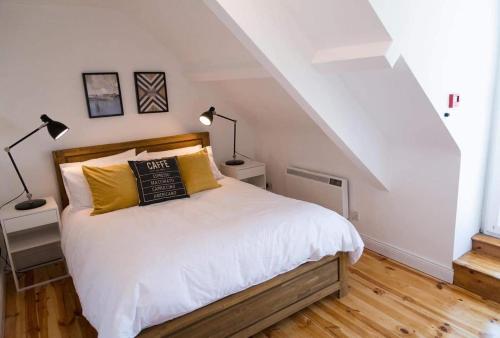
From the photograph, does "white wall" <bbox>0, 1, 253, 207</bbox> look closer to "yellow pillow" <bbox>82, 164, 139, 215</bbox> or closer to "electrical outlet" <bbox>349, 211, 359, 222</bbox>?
"yellow pillow" <bbox>82, 164, 139, 215</bbox>

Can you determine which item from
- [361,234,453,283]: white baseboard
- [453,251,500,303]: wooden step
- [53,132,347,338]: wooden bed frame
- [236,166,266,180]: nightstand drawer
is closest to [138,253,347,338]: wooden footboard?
[53,132,347,338]: wooden bed frame

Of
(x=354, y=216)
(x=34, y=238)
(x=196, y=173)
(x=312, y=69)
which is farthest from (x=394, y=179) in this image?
(x=34, y=238)

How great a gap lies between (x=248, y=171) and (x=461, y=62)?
85.7 inches

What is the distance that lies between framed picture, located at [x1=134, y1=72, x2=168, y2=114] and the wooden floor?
178cm

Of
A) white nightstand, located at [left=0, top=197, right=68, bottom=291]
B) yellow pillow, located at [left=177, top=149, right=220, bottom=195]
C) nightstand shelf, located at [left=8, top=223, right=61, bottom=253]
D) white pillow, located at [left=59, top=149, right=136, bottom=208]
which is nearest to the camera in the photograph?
white nightstand, located at [left=0, top=197, right=68, bottom=291]

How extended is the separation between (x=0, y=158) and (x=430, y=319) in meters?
3.37

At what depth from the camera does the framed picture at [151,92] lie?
11.0 ft

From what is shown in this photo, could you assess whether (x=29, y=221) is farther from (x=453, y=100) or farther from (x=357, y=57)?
(x=453, y=100)

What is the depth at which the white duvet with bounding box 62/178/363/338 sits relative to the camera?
5.32ft

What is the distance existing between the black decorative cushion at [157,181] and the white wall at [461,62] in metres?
1.91

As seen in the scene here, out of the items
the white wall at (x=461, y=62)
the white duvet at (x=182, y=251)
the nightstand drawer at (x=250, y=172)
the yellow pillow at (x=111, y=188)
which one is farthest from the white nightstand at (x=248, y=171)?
the white wall at (x=461, y=62)

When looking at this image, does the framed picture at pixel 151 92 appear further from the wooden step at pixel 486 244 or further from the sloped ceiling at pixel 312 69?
the wooden step at pixel 486 244

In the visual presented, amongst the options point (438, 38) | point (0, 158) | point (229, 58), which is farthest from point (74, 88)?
point (438, 38)

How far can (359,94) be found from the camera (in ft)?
7.68
